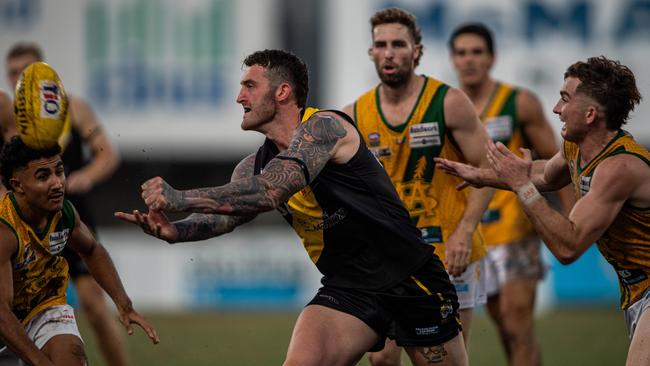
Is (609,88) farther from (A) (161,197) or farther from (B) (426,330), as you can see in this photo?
(A) (161,197)

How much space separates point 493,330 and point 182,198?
8464 millimetres

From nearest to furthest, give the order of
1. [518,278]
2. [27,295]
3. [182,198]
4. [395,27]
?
1. [182,198]
2. [27,295]
3. [395,27]
4. [518,278]

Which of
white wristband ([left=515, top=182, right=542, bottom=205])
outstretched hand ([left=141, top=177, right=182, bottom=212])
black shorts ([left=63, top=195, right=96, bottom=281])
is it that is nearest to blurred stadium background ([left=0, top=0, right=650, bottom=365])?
black shorts ([left=63, top=195, right=96, bottom=281])

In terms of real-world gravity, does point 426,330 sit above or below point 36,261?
below

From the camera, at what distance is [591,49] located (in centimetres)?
1597

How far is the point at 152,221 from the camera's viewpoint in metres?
5.23

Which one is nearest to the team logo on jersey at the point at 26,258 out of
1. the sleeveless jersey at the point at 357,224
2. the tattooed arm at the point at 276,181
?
the tattooed arm at the point at 276,181

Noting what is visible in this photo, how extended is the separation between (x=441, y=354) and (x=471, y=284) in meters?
1.34

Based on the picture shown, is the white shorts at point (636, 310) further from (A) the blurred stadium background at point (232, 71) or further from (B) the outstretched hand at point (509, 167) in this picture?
(A) the blurred stadium background at point (232, 71)

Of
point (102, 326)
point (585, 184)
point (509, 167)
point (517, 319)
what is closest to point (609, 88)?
point (585, 184)

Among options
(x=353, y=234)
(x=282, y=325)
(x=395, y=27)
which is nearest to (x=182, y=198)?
(x=353, y=234)

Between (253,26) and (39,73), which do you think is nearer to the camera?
(39,73)

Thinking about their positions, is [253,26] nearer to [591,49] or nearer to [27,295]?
[591,49]

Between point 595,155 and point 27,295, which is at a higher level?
point 595,155
